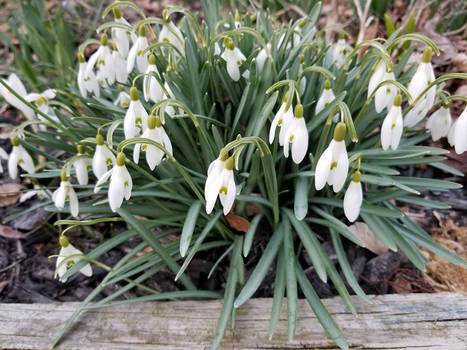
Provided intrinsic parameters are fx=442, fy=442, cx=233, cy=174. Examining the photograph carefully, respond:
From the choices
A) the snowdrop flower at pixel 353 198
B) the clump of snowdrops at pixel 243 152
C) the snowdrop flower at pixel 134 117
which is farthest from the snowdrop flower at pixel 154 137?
the snowdrop flower at pixel 353 198

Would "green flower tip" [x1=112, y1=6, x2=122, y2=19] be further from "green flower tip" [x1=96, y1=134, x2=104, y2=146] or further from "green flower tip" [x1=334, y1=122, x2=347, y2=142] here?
"green flower tip" [x1=334, y1=122, x2=347, y2=142]

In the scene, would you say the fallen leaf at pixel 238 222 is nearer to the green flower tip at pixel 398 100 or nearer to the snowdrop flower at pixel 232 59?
the snowdrop flower at pixel 232 59

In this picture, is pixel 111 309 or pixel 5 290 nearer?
pixel 111 309

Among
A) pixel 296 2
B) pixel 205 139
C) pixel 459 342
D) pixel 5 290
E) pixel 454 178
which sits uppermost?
pixel 296 2

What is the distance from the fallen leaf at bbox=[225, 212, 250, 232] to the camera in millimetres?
1764

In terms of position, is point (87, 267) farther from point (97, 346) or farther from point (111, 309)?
point (97, 346)

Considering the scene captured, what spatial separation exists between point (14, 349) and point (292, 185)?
3.97 feet

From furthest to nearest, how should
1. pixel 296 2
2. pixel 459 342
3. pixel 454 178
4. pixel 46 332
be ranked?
pixel 296 2 < pixel 454 178 < pixel 46 332 < pixel 459 342

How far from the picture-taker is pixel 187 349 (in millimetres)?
1476

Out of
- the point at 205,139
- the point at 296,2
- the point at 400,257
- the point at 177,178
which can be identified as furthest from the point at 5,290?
the point at 296,2

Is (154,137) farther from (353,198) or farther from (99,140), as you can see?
(353,198)

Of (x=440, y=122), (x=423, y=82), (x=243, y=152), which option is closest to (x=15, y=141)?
(x=243, y=152)

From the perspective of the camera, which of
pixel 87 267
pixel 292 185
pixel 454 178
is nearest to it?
pixel 87 267

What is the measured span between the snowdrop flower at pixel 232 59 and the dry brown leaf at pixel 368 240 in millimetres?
863
